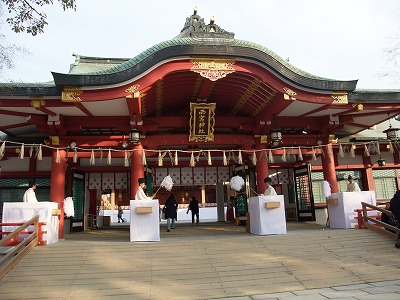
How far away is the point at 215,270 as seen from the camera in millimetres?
6984

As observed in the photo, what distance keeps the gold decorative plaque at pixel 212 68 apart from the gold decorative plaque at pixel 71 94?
136 inches

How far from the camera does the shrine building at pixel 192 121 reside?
9.78m

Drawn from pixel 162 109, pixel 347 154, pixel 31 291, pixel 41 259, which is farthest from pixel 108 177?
pixel 347 154

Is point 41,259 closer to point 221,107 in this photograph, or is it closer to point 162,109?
point 162,109

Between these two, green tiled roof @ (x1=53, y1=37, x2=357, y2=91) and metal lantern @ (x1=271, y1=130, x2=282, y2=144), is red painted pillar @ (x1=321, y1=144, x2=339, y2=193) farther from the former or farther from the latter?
green tiled roof @ (x1=53, y1=37, x2=357, y2=91)

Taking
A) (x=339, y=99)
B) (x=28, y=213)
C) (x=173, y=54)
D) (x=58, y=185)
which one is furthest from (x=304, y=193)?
(x=28, y=213)

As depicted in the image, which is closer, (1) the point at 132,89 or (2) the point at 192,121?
(1) the point at 132,89

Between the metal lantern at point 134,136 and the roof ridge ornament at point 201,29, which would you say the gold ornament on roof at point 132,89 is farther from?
the roof ridge ornament at point 201,29

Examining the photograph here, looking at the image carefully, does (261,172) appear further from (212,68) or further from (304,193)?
(212,68)

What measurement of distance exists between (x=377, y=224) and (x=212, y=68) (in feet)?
22.4

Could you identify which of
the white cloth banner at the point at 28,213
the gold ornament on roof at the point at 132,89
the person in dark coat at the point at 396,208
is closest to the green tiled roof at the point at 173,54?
the gold ornament on roof at the point at 132,89

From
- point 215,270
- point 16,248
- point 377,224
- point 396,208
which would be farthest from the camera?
point 377,224

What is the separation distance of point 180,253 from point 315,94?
6829mm

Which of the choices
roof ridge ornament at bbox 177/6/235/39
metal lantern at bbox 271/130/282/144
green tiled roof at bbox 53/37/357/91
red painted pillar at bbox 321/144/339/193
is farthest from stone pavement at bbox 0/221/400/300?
roof ridge ornament at bbox 177/6/235/39
